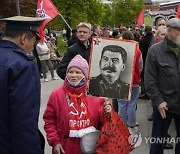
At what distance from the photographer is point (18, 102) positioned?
2.30 metres

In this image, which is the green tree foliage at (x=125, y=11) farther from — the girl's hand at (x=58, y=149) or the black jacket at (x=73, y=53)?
the girl's hand at (x=58, y=149)

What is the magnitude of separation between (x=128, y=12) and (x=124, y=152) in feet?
219

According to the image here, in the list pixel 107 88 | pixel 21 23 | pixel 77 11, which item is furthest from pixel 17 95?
→ pixel 77 11

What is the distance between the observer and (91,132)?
312cm

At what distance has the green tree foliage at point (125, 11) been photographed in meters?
66.6

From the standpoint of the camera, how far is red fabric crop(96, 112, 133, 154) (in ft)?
10.1

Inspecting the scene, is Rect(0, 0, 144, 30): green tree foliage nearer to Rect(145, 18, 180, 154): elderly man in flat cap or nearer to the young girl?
Rect(145, 18, 180, 154): elderly man in flat cap

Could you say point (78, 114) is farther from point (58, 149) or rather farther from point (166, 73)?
point (166, 73)

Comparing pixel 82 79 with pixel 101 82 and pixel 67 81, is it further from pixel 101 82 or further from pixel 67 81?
pixel 101 82

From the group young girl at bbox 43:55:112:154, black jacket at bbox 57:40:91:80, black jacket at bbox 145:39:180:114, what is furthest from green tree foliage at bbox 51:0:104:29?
young girl at bbox 43:55:112:154

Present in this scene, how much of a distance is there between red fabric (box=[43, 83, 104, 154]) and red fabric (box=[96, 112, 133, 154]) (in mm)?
125

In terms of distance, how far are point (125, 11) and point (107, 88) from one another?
6626 centimetres

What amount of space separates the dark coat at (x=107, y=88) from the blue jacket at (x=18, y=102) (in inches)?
70.9

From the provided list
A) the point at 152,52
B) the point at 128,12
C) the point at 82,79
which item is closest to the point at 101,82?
the point at 152,52
